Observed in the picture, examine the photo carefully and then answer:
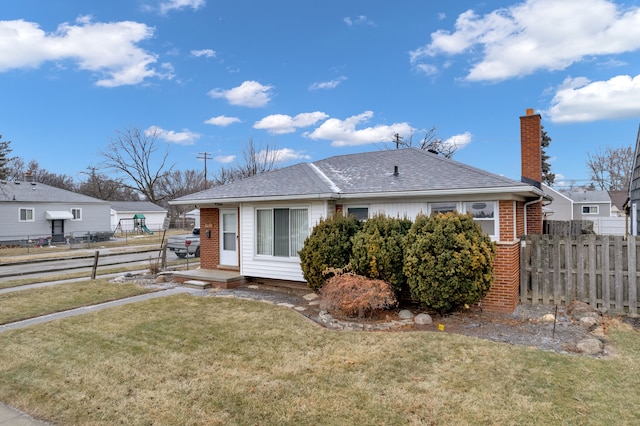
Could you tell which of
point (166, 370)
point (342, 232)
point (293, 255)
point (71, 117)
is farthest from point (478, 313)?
point (71, 117)

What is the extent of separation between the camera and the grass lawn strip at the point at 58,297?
7.98 meters

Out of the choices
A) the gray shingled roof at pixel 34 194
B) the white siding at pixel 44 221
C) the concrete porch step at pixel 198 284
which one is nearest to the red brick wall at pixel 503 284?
the concrete porch step at pixel 198 284

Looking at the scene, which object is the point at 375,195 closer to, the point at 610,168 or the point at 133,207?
the point at 133,207

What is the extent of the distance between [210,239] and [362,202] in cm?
560

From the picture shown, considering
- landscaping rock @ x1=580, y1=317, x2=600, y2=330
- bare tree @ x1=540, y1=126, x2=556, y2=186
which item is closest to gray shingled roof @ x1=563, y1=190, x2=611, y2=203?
bare tree @ x1=540, y1=126, x2=556, y2=186

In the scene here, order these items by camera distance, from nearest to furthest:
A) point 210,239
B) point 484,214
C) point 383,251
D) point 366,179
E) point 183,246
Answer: point 383,251, point 484,214, point 366,179, point 210,239, point 183,246

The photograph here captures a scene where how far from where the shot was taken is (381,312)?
7.64m

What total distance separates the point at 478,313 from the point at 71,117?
28831mm

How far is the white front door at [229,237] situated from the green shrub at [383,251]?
512cm

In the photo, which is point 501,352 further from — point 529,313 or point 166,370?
point 166,370

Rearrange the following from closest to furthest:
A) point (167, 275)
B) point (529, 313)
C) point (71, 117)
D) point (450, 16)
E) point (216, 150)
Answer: point (529, 313) → point (167, 275) → point (450, 16) → point (71, 117) → point (216, 150)

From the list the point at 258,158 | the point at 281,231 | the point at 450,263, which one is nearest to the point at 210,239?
the point at 281,231

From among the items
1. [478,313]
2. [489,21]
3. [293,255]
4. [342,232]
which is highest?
[489,21]

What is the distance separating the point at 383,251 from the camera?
24.9 feet
